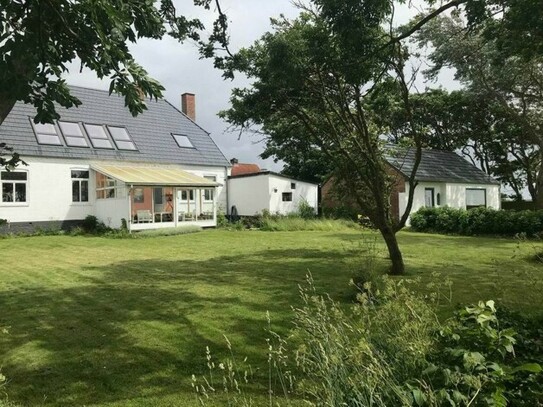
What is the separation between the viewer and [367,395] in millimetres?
2586

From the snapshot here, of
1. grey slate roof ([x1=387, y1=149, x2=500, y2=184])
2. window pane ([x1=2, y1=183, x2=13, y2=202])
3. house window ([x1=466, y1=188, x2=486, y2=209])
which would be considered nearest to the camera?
window pane ([x1=2, y1=183, x2=13, y2=202])

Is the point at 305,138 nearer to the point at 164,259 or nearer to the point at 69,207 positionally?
the point at 164,259

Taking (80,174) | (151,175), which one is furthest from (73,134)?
(151,175)

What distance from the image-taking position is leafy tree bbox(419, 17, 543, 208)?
837 inches

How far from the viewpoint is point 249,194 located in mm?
30469

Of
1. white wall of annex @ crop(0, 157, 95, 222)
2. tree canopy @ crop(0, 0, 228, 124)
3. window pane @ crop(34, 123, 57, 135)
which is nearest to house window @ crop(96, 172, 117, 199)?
white wall of annex @ crop(0, 157, 95, 222)

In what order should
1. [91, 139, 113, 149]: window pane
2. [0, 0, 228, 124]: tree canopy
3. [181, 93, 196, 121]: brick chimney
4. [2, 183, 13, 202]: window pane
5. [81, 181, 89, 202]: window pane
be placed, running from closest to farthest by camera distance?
[0, 0, 228, 124]: tree canopy, [2, 183, 13, 202]: window pane, [81, 181, 89, 202]: window pane, [91, 139, 113, 149]: window pane, [181, 93, 196, 121]: brick chimney

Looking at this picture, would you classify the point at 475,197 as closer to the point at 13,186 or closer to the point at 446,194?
the point at 446,194

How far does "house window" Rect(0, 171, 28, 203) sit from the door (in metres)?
23.8

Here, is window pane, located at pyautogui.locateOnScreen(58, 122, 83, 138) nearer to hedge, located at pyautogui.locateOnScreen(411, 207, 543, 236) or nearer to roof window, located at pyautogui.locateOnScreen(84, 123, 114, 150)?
roof window, located at pyautogui.locateOnScreen(84, 123, 114, 150)

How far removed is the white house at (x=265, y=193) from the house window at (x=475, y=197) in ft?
36.3

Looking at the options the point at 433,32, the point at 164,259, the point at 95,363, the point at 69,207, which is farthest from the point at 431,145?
the point at 95,363

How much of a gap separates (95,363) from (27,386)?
0.71 meters

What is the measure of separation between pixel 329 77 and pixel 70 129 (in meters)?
19.6
